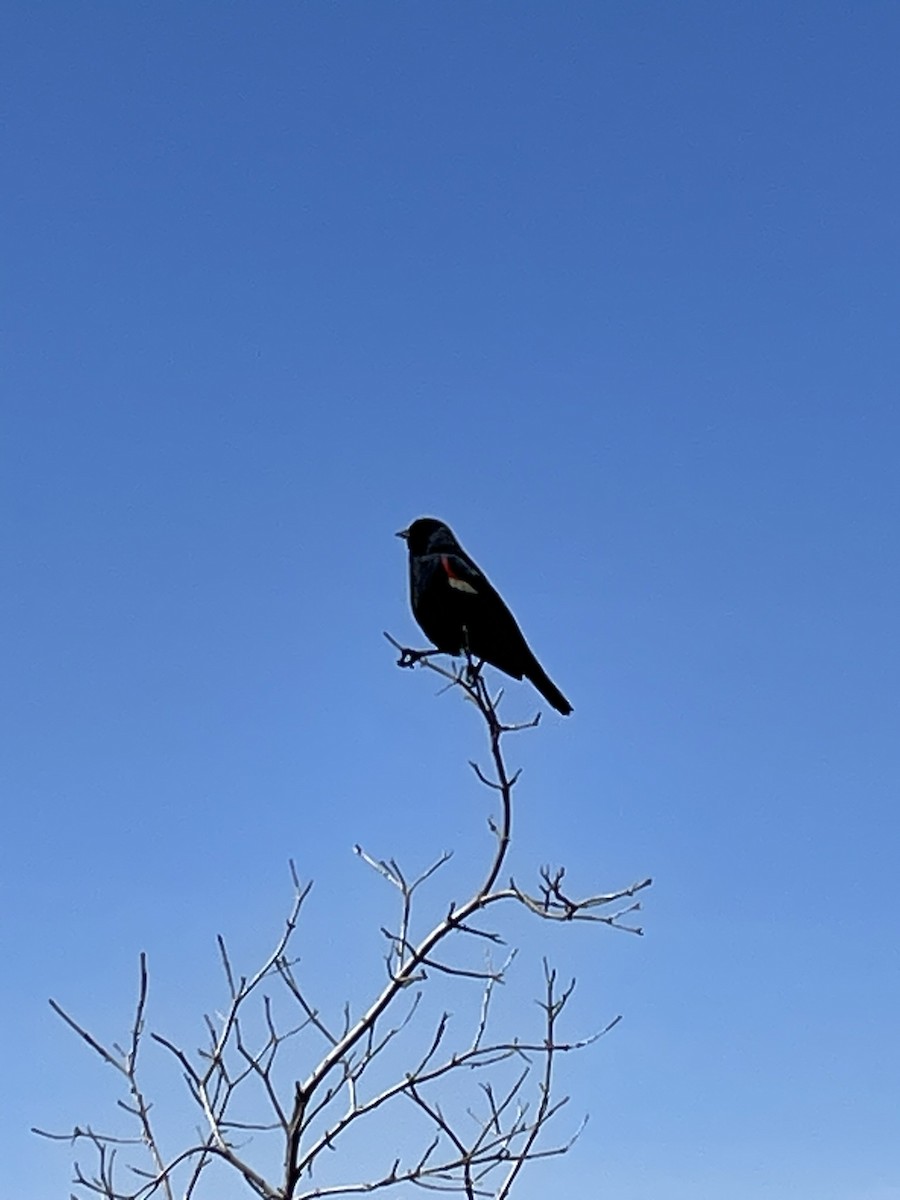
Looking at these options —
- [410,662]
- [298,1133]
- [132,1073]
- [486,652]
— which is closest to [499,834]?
[298,1133]

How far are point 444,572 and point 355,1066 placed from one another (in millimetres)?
3747

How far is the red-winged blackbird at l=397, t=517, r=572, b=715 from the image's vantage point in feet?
24.7

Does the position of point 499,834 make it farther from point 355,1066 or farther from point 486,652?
point 486,652

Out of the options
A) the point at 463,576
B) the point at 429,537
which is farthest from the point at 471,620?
the point at 429,537

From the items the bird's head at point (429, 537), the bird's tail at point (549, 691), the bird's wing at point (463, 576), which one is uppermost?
the bird's head at point (429, 537)

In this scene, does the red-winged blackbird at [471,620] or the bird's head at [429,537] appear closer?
the red-winged blackbird at [471,620]

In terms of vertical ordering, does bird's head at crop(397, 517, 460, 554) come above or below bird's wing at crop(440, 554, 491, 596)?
above

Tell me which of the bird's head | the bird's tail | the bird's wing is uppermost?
the bird's head

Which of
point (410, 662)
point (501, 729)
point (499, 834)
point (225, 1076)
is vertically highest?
point (410, 662)

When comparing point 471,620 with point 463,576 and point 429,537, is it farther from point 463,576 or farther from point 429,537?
point 429,537

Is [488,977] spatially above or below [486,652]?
below

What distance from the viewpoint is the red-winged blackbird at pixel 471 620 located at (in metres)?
7.54

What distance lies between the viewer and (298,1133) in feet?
13.6

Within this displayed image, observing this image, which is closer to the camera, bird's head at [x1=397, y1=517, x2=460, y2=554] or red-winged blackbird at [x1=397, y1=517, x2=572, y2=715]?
red-winged blackbird at [x1=397, y1=517, x2=572, y2=715]
